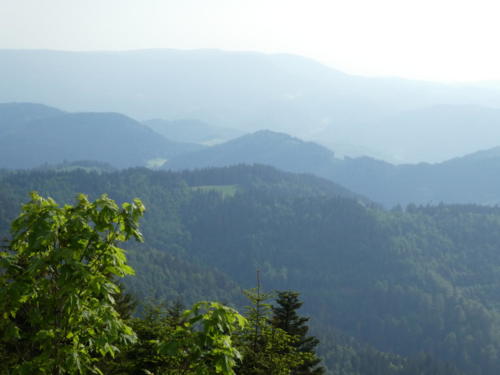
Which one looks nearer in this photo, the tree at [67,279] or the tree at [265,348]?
the tree at [67,279]

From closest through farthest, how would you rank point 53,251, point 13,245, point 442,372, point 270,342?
1. point 53,251
2. point 13,245
3. point 270,342
4. point 442,372

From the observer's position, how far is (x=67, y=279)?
10375 millimetres

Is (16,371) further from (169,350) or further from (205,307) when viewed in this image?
A: (205,307)

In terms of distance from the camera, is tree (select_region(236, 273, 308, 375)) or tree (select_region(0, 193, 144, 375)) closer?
tree (select_region(0, 193, 144, 375))

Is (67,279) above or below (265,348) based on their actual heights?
above

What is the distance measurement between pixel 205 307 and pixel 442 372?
177 metres

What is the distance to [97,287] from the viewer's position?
10.4 m

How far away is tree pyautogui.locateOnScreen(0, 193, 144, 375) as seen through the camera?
10.3 meters

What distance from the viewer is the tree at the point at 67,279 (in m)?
10.3

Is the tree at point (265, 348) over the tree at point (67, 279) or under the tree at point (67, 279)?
under

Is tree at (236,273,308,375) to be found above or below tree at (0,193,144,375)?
below

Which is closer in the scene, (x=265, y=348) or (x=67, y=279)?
(x=67, y=279)

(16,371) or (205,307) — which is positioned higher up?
(205,307)

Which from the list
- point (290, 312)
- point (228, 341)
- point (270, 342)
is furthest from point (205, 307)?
point (290, 312)
